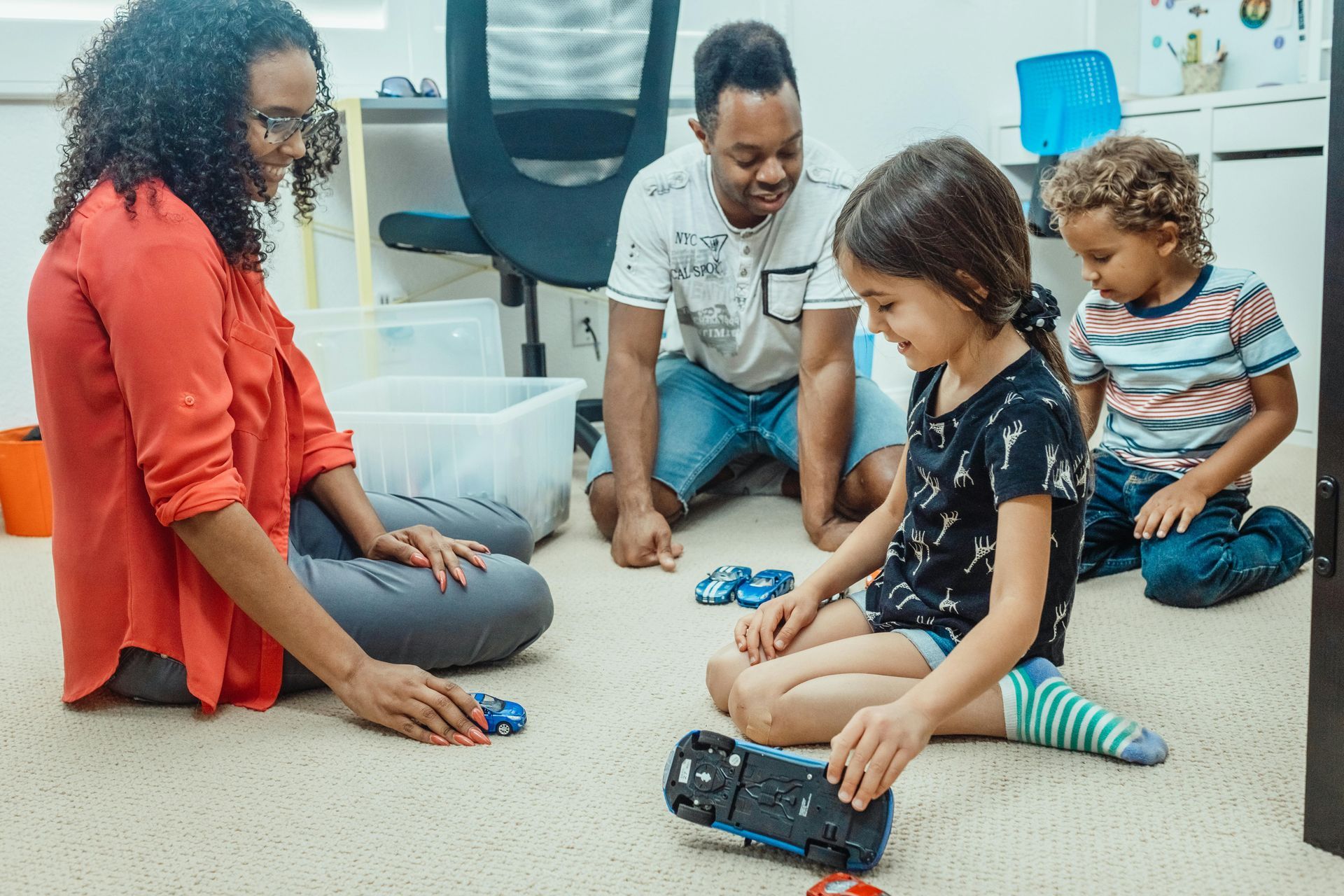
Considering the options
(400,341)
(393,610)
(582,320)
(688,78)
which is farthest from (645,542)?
(688,78)

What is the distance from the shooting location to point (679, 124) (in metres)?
2.64

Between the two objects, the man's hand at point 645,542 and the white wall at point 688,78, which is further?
the white wall at point 688,78

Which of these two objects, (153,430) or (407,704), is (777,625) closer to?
(407,704)

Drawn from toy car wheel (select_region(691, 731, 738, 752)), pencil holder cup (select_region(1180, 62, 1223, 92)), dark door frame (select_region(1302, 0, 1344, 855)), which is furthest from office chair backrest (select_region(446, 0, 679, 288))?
pencil holder cup (select_region(1180, 62, 1223, 92))

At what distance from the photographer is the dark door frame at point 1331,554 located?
75 cm

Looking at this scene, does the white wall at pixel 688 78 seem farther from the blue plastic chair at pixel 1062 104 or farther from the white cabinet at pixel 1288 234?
the white cabinet at pixel 1288 234

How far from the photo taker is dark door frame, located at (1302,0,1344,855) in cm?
75

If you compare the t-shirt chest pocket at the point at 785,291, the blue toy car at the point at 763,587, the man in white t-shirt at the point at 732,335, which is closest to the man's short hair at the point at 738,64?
the man in white t-shirt at the point at 732,335

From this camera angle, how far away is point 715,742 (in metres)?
0.89

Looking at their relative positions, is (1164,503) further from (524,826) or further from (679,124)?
(679,124)

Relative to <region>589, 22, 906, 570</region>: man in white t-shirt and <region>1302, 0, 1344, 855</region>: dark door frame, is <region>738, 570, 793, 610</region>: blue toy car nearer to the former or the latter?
<region>589, 22, 906, 570</region>: man in white t-shirt

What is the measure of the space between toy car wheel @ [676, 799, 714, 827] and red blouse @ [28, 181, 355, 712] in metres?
0.48

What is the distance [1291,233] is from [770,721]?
1.80 metres

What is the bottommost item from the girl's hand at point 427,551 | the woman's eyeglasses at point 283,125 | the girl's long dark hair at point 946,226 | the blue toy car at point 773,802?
the blue toy car at point 773,802
